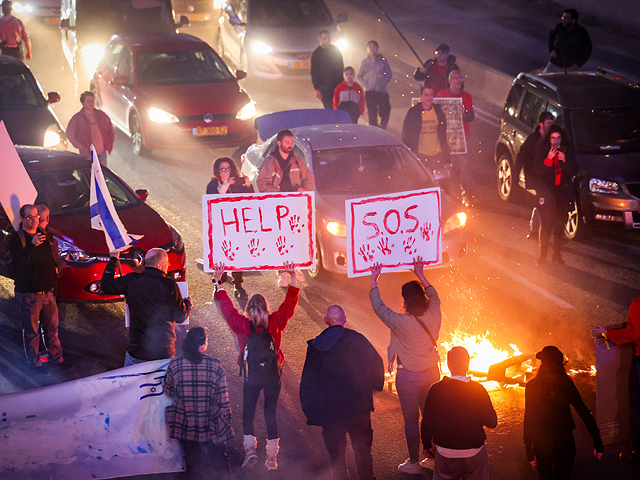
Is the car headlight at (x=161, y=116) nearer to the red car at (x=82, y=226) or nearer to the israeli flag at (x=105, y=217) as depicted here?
the red car at (x=82, y=226)

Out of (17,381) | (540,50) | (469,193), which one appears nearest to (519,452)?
(17,381)

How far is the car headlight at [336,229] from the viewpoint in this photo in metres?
10.0

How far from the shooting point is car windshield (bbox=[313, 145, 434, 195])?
35.1 ft

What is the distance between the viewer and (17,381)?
820cm

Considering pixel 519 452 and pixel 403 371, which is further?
pixel 519 452

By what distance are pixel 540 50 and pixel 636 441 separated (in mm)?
18334

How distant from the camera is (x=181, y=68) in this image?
16.2 metres

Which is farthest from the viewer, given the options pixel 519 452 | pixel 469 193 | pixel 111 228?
pixel 469 193

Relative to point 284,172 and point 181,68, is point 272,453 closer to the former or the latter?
point 284,172

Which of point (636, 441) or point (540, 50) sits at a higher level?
point (540, 50)

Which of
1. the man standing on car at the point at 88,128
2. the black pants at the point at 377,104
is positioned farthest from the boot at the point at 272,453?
the black pants at the point at 377,104

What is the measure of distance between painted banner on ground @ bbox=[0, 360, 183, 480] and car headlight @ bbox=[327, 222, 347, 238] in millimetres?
3936

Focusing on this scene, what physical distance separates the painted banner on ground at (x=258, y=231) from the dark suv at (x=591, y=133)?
4614 mm

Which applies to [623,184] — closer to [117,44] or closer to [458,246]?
[458,246]
